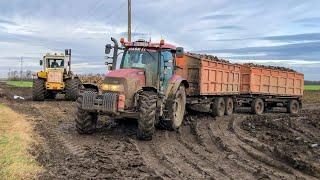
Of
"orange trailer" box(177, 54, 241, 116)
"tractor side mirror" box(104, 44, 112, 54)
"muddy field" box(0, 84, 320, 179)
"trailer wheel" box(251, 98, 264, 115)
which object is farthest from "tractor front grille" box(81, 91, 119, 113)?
"trailer wheel" box(251, 98, 264, 115)

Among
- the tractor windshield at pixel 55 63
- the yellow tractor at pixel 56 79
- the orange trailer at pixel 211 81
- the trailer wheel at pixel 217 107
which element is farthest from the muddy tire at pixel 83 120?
the tractor windshield at pixel 55 63

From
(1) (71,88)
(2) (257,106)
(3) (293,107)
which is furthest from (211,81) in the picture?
(1) (71,88)

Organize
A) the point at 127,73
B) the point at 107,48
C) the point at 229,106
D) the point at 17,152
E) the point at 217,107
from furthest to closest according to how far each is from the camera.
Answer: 1. the point at 229,106
2. the point at 217,107
3. the point at 107,48
4. the point at 127,73
5. the point at 17,152

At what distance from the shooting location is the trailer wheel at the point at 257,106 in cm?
2573

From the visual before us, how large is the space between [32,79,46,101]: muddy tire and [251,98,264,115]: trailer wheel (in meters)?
12.0

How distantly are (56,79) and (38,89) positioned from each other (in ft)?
3.88

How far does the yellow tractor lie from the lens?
28.8 metres

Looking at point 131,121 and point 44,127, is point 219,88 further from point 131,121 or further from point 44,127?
point 44,127

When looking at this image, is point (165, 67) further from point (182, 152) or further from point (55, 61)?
point (55, 61)

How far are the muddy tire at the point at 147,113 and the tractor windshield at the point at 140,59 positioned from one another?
4.72 ft

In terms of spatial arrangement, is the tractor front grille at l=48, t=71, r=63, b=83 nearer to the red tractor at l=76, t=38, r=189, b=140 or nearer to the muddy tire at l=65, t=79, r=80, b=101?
the muddy tire at l=65, t=79, r=80, b=101

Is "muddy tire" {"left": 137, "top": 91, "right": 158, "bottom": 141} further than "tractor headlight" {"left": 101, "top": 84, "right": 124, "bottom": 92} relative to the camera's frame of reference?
No

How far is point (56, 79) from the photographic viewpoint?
1141 inches

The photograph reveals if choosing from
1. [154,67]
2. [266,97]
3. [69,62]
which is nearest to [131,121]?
[154,67]
